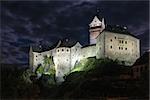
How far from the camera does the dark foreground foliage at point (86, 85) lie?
2317cm

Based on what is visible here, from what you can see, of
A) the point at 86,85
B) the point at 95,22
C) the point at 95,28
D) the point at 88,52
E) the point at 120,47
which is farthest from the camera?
the point at 95,22

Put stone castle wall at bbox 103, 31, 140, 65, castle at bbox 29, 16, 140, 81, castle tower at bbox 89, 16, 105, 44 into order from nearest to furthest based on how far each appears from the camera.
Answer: stone castle wall at bbox 103, 31, 140, 65, castle at bbox 29, 16, 140, 81, castle tower at bbox 89, 16, 105, 44

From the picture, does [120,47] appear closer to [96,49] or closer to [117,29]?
Result: [117,29]

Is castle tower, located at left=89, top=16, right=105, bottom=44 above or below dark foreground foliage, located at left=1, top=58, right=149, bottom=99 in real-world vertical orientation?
above

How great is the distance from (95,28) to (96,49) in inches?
192

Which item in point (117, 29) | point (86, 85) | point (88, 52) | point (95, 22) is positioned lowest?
point (86, 85)

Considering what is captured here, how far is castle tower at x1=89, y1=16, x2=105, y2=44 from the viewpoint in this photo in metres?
37.2

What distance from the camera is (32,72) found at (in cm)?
3728

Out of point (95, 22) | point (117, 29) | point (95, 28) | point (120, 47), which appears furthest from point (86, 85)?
point (95, 22)

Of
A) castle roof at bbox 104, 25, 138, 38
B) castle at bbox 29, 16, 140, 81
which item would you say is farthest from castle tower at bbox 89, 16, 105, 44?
castle roof at bbox 104, 25, 138, 38

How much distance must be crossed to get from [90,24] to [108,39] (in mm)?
6594

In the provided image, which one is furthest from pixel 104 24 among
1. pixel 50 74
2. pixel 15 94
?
pixel 15 94

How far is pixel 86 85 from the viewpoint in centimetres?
2534

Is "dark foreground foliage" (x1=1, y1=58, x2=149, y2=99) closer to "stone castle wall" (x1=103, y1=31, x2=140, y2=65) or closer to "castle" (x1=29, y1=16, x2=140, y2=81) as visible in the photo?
"castle" (x1=29, y1=16, x2=140, y2=81)
